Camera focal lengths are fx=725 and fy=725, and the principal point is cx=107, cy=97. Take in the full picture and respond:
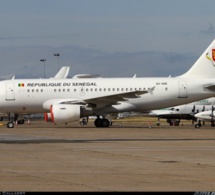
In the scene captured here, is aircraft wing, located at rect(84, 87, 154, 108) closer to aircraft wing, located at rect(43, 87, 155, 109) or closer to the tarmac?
aircraft wing, located at rect(43, 87, 155, 109)

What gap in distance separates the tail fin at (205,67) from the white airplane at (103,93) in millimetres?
86

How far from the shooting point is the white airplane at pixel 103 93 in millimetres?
53969

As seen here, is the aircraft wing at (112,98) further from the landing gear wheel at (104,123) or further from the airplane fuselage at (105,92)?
the landing gear wheel at (104,123)

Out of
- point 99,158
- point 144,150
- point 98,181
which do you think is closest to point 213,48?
point 144,150

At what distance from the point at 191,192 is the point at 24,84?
42308mm

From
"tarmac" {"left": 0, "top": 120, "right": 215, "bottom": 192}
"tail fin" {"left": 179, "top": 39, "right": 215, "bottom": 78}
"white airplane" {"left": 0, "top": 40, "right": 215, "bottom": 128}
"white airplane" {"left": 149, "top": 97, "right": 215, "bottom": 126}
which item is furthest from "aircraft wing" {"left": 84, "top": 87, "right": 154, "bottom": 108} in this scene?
"tarmac" {"left": 0, "top": 120, "right": 215, "bottom": 192}

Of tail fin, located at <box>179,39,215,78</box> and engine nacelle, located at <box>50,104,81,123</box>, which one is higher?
tail fin, located at <box>179,39,215,78</box>

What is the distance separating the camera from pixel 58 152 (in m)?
24.0

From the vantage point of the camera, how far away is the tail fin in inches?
2181

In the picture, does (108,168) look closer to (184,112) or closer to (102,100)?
(102,100)

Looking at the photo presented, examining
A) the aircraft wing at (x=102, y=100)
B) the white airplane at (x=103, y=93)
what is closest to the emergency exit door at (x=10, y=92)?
the white airplane at (x=103, y=93)

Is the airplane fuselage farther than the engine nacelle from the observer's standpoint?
Yes

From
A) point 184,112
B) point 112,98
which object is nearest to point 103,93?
point 112,98

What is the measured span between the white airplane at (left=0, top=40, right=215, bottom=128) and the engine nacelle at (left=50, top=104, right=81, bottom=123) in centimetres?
169
